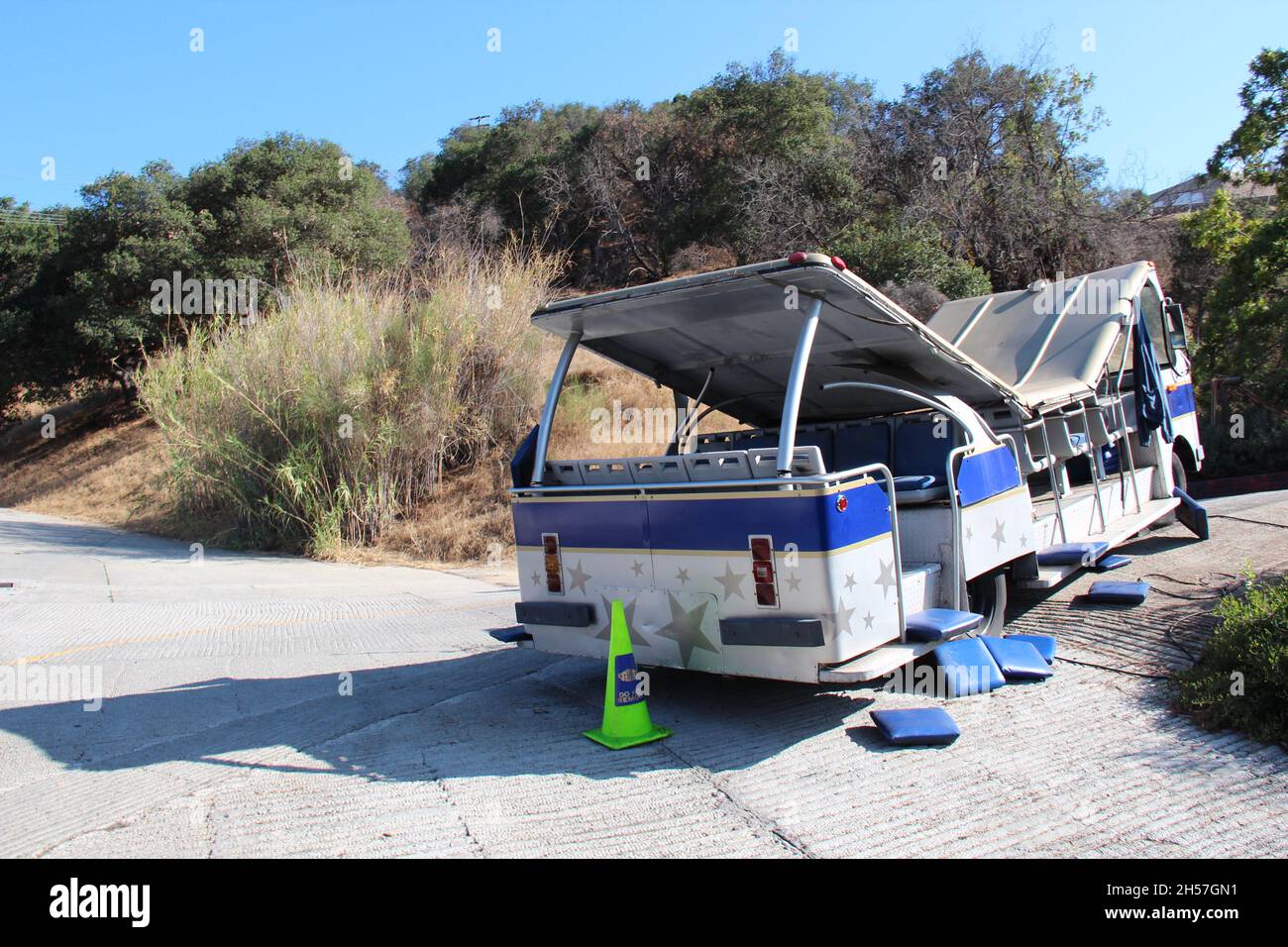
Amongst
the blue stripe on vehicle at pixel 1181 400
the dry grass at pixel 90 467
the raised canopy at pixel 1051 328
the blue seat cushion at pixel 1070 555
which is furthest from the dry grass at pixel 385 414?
the blue seat cushion at pixel 1070 555

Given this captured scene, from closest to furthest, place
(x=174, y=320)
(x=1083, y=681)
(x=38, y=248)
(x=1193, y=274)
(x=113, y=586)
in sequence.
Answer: (x=1083, y=681) → (x=113, y=586) → (x=1193, y=274) → (x=174, y=320) → (x=38, y=248)

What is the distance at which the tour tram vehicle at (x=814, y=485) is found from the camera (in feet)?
16.4

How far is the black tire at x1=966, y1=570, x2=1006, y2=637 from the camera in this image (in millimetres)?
6645

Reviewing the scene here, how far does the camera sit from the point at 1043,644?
252 inches

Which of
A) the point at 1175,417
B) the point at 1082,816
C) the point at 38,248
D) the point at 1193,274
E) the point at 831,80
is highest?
the point at 831,80

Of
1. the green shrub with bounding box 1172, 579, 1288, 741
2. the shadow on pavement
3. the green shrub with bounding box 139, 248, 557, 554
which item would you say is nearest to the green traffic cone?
the shadow on pavement

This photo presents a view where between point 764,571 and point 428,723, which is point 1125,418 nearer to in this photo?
point 764,571

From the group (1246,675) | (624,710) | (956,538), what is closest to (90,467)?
(624,710)

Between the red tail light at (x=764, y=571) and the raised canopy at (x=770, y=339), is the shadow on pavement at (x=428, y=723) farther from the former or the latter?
the raised canopy at (x=770, y=339)

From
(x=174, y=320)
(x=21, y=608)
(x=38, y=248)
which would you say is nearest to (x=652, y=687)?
(x=21, y=608)

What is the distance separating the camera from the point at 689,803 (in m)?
4.44

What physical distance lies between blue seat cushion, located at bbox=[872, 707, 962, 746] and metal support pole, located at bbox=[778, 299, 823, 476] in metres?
1.44
